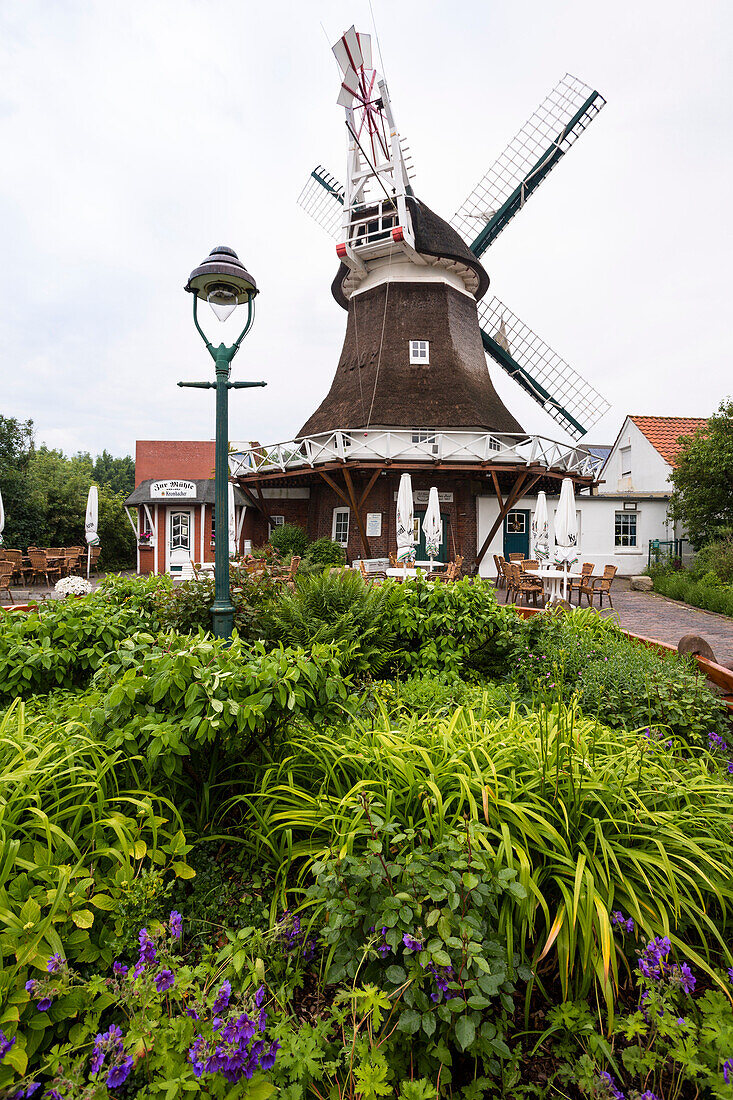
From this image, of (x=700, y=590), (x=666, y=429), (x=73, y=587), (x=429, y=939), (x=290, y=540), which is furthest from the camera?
(x=666, y=429)

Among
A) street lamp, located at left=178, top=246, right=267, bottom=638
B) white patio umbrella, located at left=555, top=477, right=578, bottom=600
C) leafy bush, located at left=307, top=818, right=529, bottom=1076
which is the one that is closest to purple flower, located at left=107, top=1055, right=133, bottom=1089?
leafy bush, located at left=307, top=818, right=529, bottom=1076

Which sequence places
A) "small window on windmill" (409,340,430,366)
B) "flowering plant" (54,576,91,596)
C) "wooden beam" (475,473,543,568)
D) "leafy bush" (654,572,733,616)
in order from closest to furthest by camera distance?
1. "flowering plant" (54,576,91,596)
2. "leafy bush" (654,572,733,616)
3. "wooden beam" (475,473,543,568)
4. "small window on windmill" (409,340,430,366)

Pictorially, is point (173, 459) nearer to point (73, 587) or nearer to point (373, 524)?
point (373, 524)

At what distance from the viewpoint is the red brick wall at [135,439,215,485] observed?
80.9ft

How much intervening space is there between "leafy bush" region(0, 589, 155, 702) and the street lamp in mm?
689

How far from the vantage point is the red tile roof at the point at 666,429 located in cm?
2101

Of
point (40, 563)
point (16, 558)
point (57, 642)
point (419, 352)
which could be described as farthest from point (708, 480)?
point (16, 558)

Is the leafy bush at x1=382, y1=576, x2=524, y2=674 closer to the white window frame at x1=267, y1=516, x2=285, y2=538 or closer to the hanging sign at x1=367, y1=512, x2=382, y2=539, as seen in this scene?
the hanging sign at x1=367, y1=512, x2=382, y2=539

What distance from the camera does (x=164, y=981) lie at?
138 centimetres

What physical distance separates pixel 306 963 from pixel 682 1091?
1.14m

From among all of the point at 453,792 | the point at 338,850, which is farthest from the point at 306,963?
the point at 453,792

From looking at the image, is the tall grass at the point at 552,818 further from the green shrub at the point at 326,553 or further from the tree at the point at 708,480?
the tree at the point at 708,480

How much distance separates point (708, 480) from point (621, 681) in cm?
1532

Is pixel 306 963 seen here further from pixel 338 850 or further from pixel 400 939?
pixel 400 939
